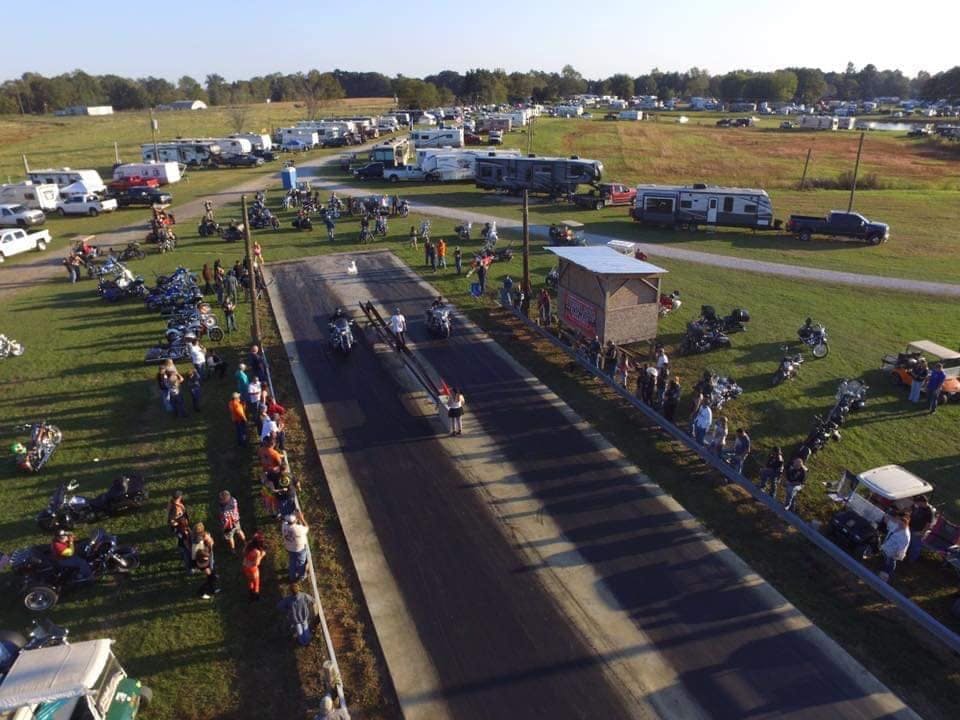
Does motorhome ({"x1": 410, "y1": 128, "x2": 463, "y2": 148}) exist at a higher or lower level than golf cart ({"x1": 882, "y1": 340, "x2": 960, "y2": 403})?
higher

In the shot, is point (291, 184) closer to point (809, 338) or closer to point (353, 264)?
point (353, 264)

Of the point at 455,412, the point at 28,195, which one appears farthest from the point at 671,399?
the point at 28,195

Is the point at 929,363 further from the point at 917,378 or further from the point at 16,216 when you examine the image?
the point at 16,216

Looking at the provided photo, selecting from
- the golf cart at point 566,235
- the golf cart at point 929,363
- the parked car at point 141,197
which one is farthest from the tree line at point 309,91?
the golf cart at point 929,363

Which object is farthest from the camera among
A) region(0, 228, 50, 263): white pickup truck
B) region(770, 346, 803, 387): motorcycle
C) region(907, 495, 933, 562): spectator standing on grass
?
region(0, 228, 50, 263): white pickup truck

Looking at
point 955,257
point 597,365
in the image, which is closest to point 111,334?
point 597,365

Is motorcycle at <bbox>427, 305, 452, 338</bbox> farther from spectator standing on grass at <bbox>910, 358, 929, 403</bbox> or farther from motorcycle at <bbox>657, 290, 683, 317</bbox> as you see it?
spectator standing on grass at <bbox>910, 358, 929, 403</bbox>

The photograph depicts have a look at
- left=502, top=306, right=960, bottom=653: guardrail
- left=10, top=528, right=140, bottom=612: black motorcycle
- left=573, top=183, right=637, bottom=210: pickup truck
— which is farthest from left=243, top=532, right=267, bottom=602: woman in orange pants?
left=573, top=183, right=637, bottom=210: pickup truck

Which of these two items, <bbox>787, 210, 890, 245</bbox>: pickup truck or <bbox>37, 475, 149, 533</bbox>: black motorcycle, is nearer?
<bbox>37, 475, 149, 533</bbox>: black motorcycle
